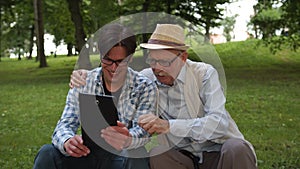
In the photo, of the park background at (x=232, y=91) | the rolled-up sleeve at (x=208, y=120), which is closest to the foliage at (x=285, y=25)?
the park background at (x=232, y=91)

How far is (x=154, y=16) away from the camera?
3496mm

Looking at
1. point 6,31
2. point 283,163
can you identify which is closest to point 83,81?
point 283,163

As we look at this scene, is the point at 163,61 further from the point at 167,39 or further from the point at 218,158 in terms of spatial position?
the point at 218,158

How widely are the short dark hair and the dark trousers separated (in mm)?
654

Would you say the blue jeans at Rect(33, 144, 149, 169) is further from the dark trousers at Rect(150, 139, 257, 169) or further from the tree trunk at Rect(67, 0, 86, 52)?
the tree trunk at Rect(67, 0, 86, 52)

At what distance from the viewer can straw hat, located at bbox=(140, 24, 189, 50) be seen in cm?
287

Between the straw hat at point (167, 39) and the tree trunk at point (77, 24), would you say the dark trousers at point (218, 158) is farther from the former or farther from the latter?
the tree trunk at point (77, 24)

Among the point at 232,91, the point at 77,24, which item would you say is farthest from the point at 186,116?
the point at 77,24

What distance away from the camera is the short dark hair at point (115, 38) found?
9.14 ft

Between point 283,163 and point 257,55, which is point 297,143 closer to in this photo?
point 283,163


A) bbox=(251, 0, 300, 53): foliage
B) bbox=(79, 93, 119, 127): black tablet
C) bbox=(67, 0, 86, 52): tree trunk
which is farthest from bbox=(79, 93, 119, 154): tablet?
bbox=(251, 0, 300, 53): foliage

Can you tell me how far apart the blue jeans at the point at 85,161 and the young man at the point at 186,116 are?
0.12 meters

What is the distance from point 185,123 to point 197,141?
179 millimetres

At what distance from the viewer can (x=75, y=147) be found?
2834mm
